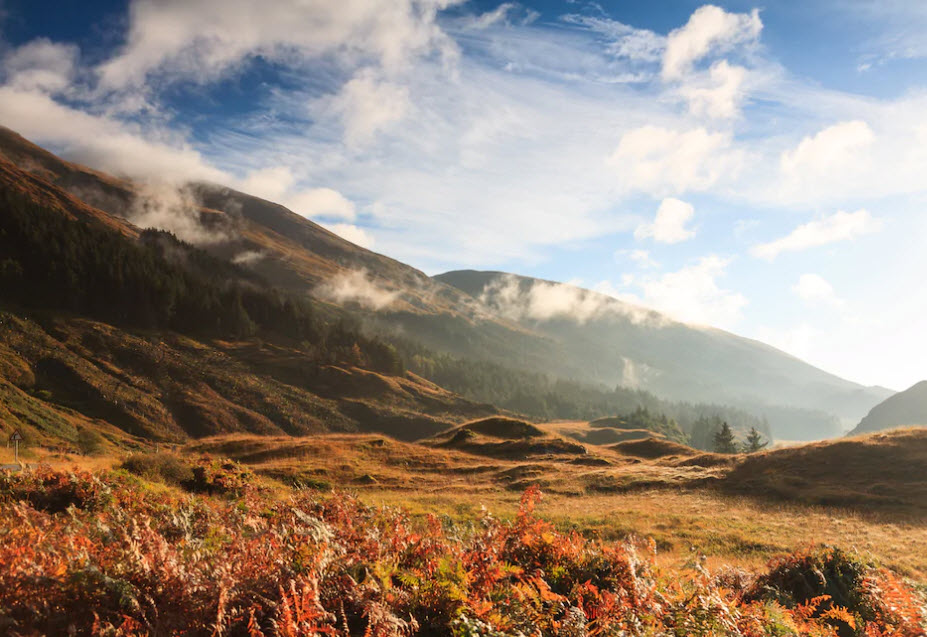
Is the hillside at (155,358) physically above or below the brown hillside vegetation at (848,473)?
below

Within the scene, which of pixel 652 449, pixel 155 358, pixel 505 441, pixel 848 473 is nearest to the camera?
pixel 848 473

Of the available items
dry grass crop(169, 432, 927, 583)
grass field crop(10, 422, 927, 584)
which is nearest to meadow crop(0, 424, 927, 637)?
dry grass crop(169, 432, 927, 583)

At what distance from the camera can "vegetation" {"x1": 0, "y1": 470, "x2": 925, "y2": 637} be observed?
11.4ft

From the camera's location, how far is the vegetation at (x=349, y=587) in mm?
3469

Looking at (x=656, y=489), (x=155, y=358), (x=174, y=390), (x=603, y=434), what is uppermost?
(x=656, y=489)

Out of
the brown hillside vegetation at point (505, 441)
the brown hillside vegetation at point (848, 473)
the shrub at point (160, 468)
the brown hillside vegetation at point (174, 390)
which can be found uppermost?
the brown hillside vegetation at point (848, 473)

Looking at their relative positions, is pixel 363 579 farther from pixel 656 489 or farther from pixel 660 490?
pixel 656 489

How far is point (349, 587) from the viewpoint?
4.27 m

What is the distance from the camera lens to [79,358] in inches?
2494

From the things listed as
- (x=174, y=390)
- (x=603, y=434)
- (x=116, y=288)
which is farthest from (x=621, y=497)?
(x=603, y=434)

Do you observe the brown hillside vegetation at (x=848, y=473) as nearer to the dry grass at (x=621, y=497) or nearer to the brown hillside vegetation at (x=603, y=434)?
the dry grass at (x=621, y=497)

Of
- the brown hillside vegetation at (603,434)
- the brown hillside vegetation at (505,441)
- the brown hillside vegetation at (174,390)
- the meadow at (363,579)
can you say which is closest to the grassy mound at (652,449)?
the brown hillside vegetation at (505,441)

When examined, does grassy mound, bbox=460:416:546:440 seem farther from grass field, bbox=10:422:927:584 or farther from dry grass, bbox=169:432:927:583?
dry grass, bbox=169:432:927:583

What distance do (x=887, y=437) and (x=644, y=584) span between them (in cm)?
4591
